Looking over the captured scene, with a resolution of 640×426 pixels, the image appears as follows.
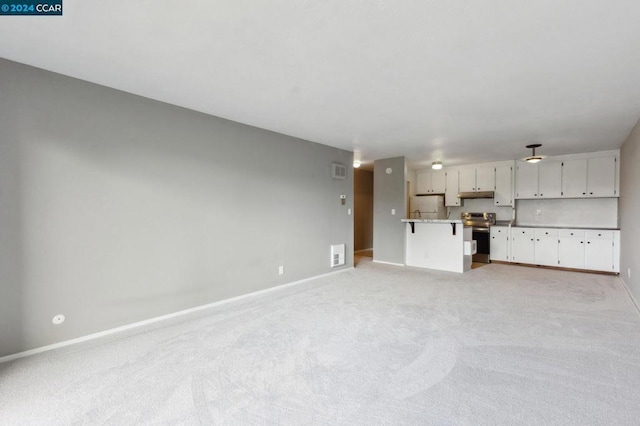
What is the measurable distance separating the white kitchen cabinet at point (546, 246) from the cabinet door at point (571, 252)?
81 mm

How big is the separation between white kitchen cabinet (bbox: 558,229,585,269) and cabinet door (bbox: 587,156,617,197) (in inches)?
35.0

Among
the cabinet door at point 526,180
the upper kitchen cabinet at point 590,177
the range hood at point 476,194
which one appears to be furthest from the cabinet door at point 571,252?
the range hood at point 476,194

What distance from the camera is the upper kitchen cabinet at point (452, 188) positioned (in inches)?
293

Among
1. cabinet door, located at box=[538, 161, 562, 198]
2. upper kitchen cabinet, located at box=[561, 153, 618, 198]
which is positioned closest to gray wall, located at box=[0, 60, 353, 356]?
cabinet door, located at box=[538, 161, 562, 198]

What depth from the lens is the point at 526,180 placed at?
21.5 feet

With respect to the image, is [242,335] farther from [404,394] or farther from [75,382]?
[404,394]

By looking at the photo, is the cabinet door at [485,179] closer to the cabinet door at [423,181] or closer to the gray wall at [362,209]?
the cabinet door at [423,181]

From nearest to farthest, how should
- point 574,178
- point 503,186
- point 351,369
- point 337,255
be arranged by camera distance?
point 351,369 → point 337,255 → point 574,178 → point 503,186

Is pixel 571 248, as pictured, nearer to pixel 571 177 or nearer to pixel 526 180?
pixel 571 177

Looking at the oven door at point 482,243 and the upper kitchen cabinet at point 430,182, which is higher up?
the upper kitchen cabinet at point 430,182

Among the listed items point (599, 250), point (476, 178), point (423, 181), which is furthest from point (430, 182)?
point (599, 250)

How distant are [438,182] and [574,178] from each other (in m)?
2.74

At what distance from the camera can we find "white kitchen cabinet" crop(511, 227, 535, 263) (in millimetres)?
6293

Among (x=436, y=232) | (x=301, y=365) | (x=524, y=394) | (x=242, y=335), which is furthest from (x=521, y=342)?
(x=436, y=232)
